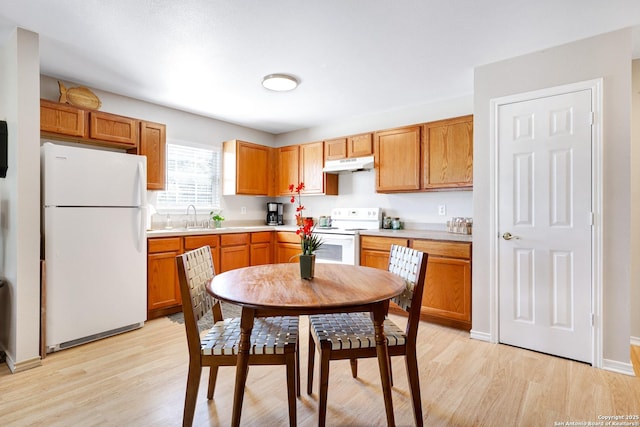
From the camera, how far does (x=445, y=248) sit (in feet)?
10.2

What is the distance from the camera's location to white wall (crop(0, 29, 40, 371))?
2.32 m

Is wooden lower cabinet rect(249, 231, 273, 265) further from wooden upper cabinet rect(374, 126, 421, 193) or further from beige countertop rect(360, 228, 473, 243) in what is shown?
wooden upper cabinet rect(374, 126, 421, 193)

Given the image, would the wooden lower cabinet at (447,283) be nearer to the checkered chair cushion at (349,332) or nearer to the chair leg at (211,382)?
the checkered chair cushion at (349,332)

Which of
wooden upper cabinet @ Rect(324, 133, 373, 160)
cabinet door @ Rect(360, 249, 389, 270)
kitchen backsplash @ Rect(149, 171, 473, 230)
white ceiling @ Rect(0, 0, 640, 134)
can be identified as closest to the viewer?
white ceiling @ Rect(0, 0, 640, 134)

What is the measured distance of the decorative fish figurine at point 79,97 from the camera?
9.91 ft

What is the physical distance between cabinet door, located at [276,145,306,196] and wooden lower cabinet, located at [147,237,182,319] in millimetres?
1795

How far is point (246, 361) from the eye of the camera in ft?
5.00

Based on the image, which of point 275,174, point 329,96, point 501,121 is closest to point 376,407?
point 501,121

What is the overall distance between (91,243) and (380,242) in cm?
264

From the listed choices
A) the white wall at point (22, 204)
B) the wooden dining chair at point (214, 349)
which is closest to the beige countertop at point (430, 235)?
the wooden dining chair at point (214, 349)

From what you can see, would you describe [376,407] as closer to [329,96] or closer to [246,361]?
[246,361]

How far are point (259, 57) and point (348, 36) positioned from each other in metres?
0.77

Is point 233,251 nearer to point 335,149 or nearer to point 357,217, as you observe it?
point 357,217

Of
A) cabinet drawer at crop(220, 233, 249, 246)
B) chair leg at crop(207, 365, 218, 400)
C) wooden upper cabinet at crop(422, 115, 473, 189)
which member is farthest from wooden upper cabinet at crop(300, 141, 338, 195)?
chair leg at crop(207, 365, 218, 400)
